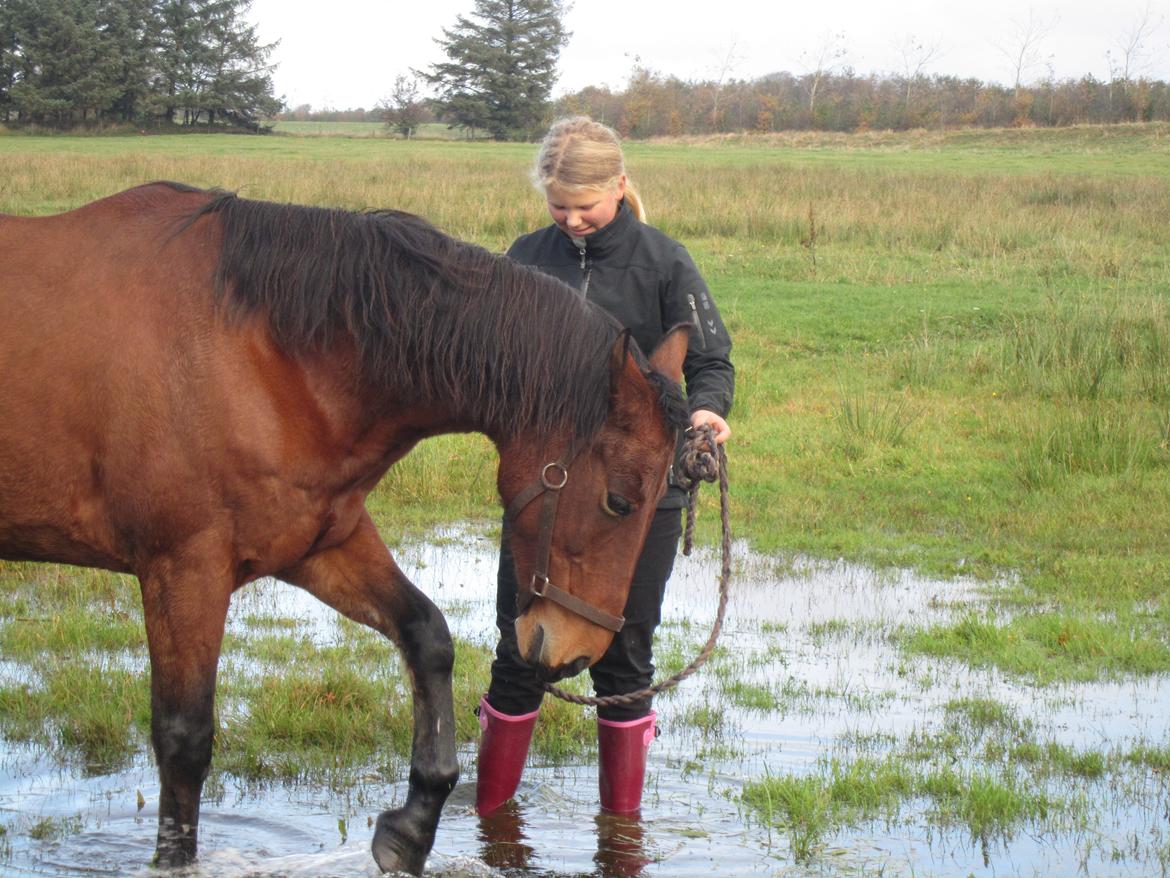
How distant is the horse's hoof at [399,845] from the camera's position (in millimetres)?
3543

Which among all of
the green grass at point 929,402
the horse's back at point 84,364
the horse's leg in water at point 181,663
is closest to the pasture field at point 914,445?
the green grass at point 929,402

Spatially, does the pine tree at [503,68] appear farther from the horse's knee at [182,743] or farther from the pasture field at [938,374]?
the horse's knee at [182,743]

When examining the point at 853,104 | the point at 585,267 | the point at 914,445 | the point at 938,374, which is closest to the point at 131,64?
the point at 853,104

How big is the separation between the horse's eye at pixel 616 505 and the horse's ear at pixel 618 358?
0.25 metres

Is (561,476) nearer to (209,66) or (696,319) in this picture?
(696,319)

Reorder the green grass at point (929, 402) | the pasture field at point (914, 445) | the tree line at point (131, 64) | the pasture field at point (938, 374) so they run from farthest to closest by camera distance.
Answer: the tree line at point (131, 64), the pasture field at point (938, 374), the green grass at point (929, 402), the pasture field at point (914, 445)

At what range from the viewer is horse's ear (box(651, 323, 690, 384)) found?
127 inches

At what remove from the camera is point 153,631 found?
10.5ft

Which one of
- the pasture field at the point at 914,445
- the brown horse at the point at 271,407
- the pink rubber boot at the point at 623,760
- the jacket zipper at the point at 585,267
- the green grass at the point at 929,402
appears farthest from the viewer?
the green grass at the point at 929,402

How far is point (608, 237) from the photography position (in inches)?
147

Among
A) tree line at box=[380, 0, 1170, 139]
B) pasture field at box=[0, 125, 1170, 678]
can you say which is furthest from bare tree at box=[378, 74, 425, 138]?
pasture field at box=[0, 125, 1170, 678]

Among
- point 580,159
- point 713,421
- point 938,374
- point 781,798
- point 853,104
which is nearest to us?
point 713,421

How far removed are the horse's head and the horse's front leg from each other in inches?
19.2

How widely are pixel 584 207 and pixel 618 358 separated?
Answer: 0.73 metres
